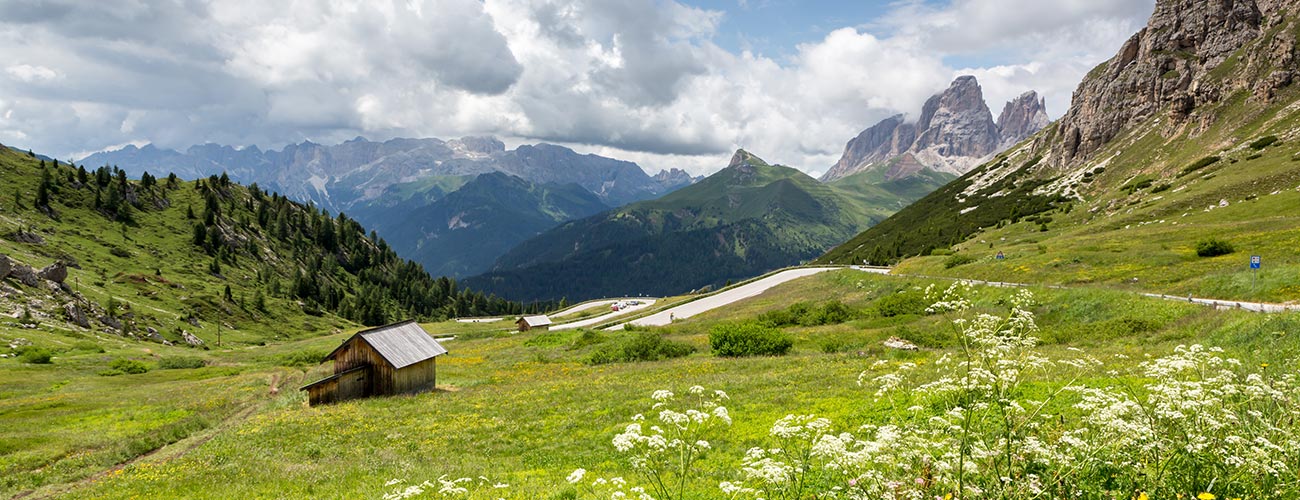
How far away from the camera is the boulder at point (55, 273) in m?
89.6

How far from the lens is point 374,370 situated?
39531 mm

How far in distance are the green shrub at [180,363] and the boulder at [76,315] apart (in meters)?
24.3

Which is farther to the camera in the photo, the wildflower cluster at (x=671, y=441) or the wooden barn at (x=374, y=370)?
the wooden barn at (x=374, y=370)

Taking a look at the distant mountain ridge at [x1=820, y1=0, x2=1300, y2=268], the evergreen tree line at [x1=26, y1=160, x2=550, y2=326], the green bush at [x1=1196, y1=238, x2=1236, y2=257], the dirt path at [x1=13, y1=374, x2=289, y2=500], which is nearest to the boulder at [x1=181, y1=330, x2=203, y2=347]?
the evergreen tree line at [x1=26, y1=160, x2=550, y2=326]

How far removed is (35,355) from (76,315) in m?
30.9

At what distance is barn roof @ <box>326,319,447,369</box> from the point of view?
1545 inches

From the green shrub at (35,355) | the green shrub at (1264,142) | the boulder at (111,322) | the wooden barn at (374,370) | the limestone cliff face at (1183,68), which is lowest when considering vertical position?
the wooden barn at (374,370)

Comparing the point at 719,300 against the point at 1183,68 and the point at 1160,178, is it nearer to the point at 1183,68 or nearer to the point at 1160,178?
the point at 1160,178

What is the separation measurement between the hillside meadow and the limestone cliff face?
123 m

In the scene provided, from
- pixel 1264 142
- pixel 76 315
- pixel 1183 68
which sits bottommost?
pixel 1264 142

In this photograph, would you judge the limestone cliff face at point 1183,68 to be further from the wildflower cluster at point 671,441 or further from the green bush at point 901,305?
the wildflower cluster at point 671,441

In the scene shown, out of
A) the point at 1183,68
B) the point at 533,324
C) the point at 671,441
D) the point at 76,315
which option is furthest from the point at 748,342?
the point at 1183,68

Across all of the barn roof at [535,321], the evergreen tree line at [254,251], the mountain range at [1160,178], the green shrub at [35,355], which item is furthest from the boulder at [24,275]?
the mountain range at [1160,178]

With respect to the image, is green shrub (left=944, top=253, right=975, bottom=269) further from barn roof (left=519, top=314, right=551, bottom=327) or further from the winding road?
barn roof (left=519, top=314, right=551, bottom=327)
